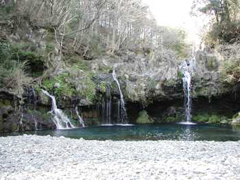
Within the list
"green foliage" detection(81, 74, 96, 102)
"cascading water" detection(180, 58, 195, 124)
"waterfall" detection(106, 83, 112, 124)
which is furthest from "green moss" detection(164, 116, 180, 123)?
"green foliage" detection(81, 74, 96, 102)

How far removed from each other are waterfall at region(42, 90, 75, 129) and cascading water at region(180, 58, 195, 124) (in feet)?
25.4

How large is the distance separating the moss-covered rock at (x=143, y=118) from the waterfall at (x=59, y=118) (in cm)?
532

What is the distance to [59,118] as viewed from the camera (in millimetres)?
14688

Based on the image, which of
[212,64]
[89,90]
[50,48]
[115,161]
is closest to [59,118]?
[89,90]

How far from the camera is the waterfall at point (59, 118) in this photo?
1445 cm

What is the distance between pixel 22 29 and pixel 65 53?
21.8ft

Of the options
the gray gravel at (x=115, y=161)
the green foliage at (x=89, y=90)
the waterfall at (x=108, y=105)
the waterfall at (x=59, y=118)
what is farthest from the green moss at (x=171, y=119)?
the gray gravel at (x=115, y=161)

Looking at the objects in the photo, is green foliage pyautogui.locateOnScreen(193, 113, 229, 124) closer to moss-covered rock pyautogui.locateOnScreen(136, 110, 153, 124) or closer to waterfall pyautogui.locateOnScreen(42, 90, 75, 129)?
moss-covered rock pyautogui.locateOnScreen(136, 110, 153, 124)

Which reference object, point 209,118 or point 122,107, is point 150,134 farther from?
point 209,118

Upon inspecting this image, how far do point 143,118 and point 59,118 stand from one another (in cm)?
631

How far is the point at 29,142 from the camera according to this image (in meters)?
8.52

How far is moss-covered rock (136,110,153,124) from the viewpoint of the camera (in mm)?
18547

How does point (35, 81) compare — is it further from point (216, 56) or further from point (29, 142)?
point (216, 56)

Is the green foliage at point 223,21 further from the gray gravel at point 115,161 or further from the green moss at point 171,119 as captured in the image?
the gray gravel at point 115,161
